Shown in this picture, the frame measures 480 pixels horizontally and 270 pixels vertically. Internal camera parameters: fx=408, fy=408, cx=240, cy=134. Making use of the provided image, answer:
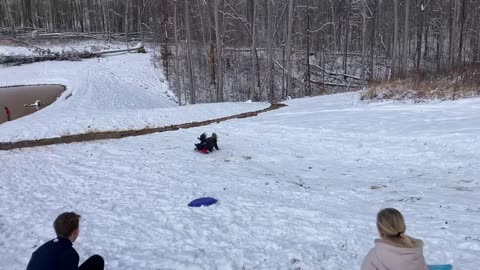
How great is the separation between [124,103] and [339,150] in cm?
2280

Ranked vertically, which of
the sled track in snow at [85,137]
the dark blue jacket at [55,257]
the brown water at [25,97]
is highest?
the dark blue jacket at [55,257]

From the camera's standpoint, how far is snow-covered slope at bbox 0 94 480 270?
612 centimetres

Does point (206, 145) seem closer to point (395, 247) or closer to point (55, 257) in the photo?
point (55, 257)

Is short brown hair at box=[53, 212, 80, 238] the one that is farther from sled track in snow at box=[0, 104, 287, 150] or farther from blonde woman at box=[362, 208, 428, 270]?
sled track in snow at box=[0, 104, 287, 150]

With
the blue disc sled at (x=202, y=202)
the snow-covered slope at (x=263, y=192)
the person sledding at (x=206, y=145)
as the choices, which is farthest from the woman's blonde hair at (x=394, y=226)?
the person sledding at (x=206, y=145)

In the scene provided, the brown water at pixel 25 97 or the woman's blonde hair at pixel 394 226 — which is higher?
the woman's blonde hair at pixel 394 226

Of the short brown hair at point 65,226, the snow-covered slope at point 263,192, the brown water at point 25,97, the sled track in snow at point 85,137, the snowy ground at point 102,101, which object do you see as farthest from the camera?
the brown water at point 25,97

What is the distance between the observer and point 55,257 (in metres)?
3.95

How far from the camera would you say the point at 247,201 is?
8.42 meters

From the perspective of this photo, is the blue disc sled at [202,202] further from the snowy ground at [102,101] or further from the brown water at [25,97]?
the brown water at [25,97]

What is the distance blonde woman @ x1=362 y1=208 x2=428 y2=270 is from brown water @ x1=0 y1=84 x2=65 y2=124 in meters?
25.6

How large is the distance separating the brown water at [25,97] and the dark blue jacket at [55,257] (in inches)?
925

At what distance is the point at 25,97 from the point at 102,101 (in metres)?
6.25

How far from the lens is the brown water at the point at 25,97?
2639 centimetres
